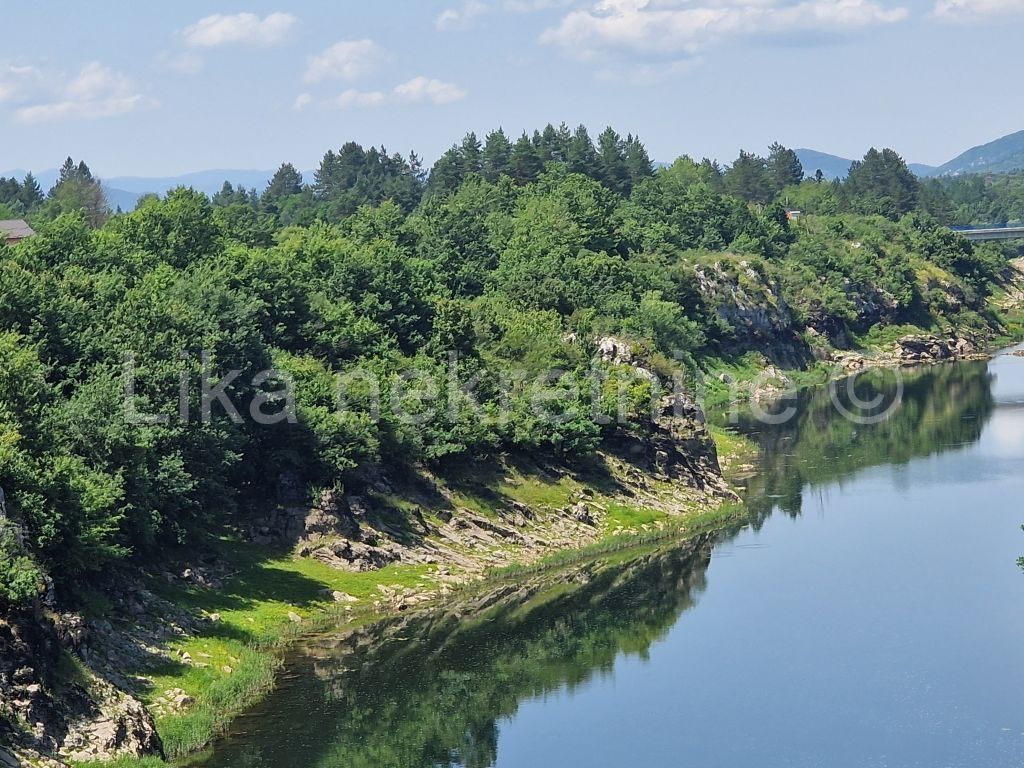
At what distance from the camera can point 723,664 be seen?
7475 cm

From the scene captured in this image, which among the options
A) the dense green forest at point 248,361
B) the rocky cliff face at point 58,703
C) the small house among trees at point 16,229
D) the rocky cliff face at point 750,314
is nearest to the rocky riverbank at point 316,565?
the rocky cliff face at point 58,703

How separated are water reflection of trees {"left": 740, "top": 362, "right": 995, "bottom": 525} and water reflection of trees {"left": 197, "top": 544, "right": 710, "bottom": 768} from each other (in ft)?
80.3

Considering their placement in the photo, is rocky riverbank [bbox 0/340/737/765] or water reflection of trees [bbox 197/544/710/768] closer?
rocky riverbank [bbox 0/340/737/765]

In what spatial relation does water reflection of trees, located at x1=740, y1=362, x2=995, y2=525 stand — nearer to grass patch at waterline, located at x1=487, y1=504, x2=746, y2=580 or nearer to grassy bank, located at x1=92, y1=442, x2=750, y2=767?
grass patch at waterline, located at x1=487, y1=504, x2=746, y2=580

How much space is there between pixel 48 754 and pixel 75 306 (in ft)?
133

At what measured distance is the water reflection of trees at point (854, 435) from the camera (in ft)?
394

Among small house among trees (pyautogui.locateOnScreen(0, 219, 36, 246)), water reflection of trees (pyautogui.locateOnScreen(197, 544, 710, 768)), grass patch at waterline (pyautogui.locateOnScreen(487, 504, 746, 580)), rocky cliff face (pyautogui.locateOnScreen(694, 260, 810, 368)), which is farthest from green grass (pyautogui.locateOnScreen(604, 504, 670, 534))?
rocky cliff face (pyautogui.locateOnScreen(694, 260, 810, 368))

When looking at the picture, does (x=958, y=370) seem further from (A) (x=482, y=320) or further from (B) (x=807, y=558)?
(B) (x=807, y=558)

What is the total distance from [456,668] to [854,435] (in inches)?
3068

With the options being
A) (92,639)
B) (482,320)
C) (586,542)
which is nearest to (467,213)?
(482,320)

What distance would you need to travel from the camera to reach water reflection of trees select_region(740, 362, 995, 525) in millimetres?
120188

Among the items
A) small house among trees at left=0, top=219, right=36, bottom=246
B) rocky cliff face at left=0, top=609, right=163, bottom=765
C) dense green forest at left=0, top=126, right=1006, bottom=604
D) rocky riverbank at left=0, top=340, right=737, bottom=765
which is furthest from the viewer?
small house among trees at left=0, top=219, right=36, bottom=246

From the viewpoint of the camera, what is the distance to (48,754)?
55.4 m

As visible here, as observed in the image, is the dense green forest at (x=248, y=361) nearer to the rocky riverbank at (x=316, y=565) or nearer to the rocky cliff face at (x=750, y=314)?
the rocky riverbank at (x=316, y=565)
